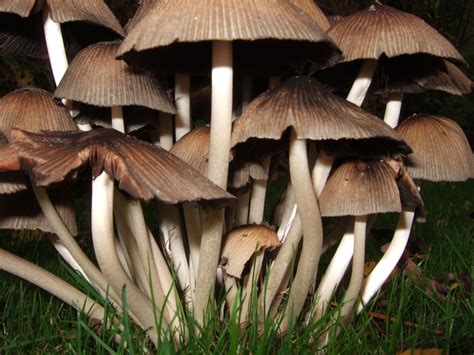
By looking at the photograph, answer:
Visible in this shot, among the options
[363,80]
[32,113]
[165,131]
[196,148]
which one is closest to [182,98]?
[165,131]

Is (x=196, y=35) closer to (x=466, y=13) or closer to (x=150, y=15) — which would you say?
(x=150, y=15)

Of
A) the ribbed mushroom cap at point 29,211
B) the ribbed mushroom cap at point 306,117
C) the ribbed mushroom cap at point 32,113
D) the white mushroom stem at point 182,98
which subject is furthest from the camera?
the white mushroom stem at point 182,98

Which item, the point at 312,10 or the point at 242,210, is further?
the point at 242,210

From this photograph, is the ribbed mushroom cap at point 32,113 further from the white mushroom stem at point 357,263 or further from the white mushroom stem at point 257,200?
the white mushroom stem at point 357,263

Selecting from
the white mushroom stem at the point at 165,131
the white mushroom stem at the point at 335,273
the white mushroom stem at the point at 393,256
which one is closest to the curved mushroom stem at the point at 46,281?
the white mushroom stem at the point at 165,131

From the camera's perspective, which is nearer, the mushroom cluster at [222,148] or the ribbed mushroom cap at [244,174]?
the mushroom cluster at [222,148]

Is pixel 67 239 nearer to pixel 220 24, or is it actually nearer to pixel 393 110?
pixel 220 24

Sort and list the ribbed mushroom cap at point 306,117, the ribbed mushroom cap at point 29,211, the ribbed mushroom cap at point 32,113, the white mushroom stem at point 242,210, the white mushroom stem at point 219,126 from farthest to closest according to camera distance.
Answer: the white mushroom stem at point 242,210 < the ribbed mushroom cap at point 29,211 < the ribbed mushroom cap at point 32,113 < the white mushroom stem at point 219,126 < the ribbed mushroom cap at point 306,117
